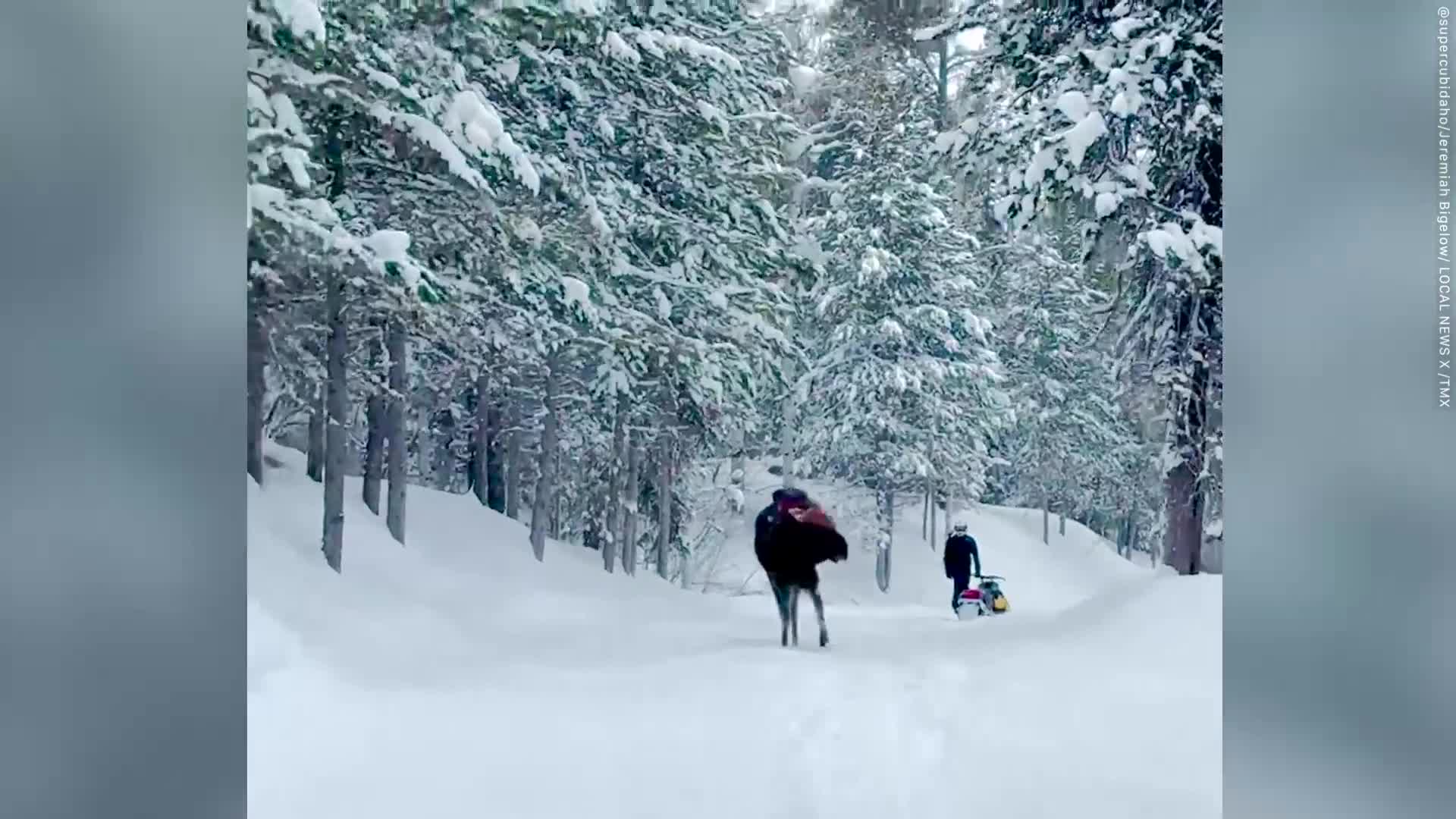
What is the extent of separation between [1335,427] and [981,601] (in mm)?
3606

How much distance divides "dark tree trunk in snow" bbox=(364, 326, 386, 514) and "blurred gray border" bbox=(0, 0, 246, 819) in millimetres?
3929

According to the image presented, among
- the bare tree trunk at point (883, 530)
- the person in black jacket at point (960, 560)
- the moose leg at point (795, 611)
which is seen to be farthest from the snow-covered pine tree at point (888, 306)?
the moose leg at point (795, 611)

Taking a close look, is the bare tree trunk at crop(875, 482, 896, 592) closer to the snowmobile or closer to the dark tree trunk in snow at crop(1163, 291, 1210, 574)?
the snowmobile

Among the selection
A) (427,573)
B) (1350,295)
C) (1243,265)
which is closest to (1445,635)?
(1350,295)

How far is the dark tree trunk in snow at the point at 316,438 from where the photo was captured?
5.96 meters

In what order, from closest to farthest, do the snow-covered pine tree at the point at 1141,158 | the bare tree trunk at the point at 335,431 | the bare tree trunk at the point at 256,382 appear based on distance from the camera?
the snow-covered pine tree at the point at 1141,158
the bare tree trunk at the point at 256,382
the bare tree trunk at the point at 335,431

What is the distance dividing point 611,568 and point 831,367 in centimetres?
239

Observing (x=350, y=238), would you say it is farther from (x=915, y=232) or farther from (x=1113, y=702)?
(x=1113, y=702)

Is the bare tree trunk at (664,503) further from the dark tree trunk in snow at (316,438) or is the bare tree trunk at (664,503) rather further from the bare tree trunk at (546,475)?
the dark tree trunk in snow at (316,438)

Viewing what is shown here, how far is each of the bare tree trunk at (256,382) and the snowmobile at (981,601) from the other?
400 centimetres

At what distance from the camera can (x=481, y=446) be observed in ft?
25.7

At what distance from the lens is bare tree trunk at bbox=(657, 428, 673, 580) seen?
662cm

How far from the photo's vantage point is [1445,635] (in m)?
2.15

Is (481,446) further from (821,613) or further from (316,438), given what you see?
(821,613)
